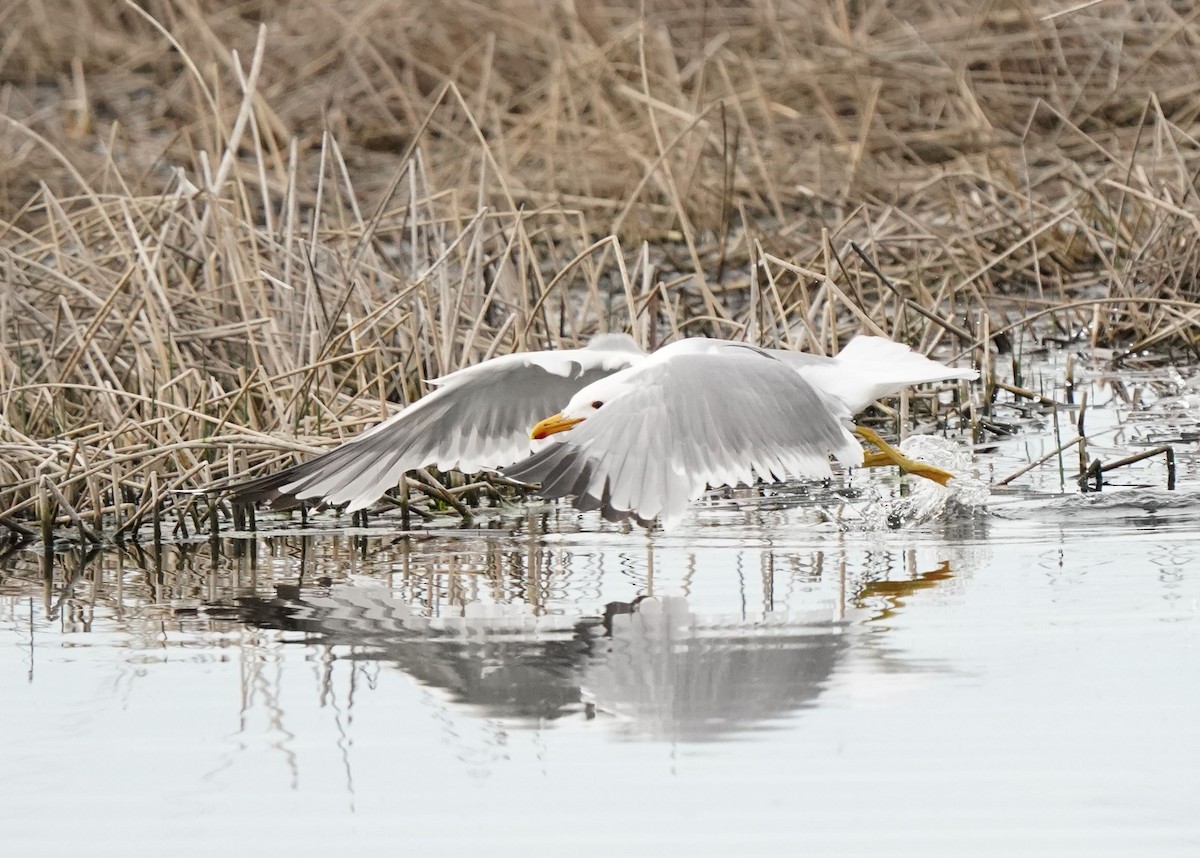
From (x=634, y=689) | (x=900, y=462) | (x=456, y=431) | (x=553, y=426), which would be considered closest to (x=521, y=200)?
(x=456, y=431)

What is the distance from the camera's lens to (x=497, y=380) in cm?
595

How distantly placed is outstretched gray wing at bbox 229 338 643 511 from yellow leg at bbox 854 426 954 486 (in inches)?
28.9

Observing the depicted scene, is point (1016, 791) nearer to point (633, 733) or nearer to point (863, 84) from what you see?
point (633, 733)

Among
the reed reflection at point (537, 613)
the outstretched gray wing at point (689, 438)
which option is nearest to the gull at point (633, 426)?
the outstretched gray wing at point (689, 438)

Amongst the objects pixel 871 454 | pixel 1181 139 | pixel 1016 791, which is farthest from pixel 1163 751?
pixel 1181 139

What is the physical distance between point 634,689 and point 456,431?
86.7 inches

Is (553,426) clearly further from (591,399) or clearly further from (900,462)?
(900,462)

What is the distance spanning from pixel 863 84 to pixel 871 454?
20.9ft

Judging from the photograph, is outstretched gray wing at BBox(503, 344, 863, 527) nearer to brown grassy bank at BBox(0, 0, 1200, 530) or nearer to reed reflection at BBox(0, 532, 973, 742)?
reed reflection at BBox(0, 532, 973, 742)

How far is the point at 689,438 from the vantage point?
5184 mm

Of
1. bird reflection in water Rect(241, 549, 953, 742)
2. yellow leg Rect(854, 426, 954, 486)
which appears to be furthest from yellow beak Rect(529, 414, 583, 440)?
yellow leg Rect(854, 426, 954, 486)

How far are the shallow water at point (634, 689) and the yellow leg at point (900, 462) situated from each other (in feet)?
0.38

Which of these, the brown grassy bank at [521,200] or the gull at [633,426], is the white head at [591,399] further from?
the brown grassy bank at [521,200]

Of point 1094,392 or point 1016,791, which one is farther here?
point 1094,392
